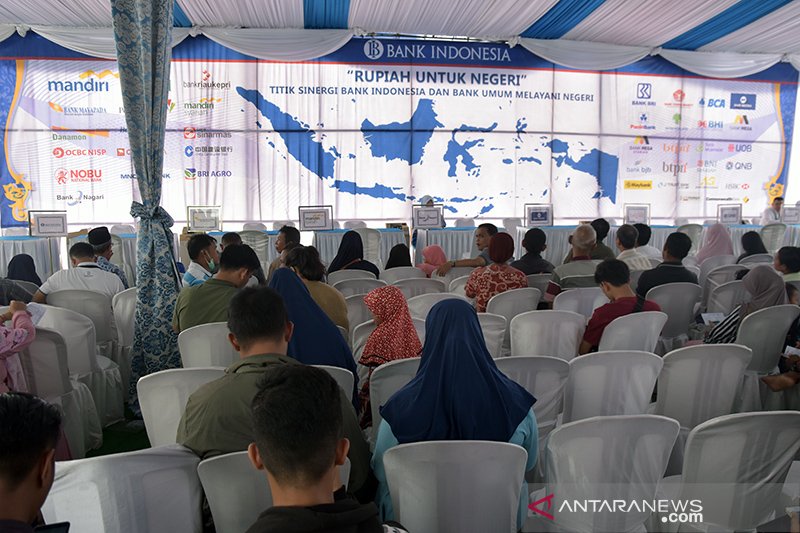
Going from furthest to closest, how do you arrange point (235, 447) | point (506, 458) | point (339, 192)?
point (339, 192), point (235, 447), point (506, 458)

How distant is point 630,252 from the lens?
5.57 m

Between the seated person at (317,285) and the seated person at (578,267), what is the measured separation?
6.22 feet

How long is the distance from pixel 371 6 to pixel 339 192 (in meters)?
3.52

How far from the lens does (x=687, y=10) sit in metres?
10.2

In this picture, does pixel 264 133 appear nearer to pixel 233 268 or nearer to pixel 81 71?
pixel 81 71

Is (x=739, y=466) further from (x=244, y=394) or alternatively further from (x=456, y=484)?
(x=244, y=394)

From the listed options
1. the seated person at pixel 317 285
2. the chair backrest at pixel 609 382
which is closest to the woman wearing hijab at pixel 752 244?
the chair backrest at pixel 609 382

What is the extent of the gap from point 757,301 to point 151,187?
4.21m

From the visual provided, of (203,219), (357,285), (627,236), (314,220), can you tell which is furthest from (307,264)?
(203,219)

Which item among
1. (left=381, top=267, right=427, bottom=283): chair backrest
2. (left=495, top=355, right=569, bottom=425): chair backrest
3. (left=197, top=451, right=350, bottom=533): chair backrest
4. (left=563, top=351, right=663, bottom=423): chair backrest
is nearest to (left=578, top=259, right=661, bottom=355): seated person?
(left=563, top=351, right=663, bottom=423): chair backrest

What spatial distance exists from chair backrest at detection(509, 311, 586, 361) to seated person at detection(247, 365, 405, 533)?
2478 mm

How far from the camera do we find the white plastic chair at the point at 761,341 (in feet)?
11.7

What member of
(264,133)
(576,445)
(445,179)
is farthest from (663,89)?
(576,445)

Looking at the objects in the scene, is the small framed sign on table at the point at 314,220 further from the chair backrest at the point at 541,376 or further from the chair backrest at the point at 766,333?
the chair backrest at the point at 541,376
